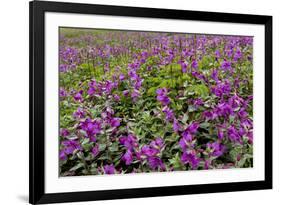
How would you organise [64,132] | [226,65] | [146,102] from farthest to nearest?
[226,65]
[146,102]
[64,132]

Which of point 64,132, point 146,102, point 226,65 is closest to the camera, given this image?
point 64,132

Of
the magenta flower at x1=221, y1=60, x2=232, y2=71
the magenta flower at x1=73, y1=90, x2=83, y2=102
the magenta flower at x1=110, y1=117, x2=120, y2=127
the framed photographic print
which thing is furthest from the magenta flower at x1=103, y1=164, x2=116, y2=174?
the magenta flower at x1=221, y1=60, x2=232, y2=71

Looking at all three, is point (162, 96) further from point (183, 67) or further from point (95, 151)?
point (95, 151)

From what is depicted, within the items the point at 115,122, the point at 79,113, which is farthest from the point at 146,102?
the point at 79,113

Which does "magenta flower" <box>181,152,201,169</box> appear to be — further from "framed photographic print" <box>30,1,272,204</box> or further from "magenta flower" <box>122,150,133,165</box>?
"magenta flower" <box>122,150,133,165</box>

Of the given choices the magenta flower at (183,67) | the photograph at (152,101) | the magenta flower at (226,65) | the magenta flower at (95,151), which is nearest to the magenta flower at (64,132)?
the photograph at (152,101)

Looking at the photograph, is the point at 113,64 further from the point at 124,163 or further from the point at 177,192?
the point at 177,192

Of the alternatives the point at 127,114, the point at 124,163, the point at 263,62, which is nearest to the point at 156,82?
the point at 127,114

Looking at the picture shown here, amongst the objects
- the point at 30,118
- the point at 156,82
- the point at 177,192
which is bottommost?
the point at 177,192
